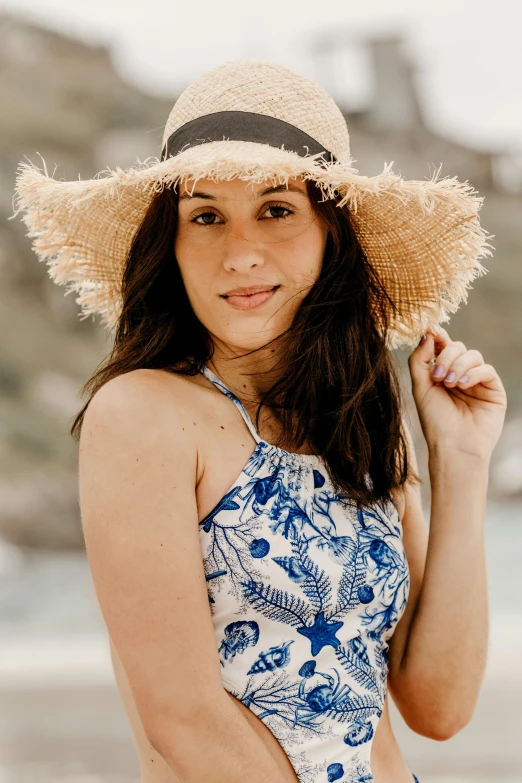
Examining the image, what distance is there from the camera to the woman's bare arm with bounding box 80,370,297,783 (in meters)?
1.36

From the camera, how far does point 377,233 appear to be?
6.38 ft

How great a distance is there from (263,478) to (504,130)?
31676 mm

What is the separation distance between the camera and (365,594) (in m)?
1.61

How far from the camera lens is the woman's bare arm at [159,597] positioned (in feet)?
4.47

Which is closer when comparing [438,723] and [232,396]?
[232,396]

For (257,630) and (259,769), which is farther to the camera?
(257,630)

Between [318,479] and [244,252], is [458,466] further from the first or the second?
[244,252]

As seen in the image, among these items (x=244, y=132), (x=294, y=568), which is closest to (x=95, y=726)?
(x=294, y=568)

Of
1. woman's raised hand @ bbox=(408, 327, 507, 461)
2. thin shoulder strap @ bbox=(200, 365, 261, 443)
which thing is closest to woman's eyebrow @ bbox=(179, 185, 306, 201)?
thin shoulder strap @ bbox=(200, 365, 261, 443)

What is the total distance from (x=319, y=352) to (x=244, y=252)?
29cm

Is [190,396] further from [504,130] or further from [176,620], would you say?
[504,130]

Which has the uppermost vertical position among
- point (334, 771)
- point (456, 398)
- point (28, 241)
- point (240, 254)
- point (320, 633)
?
point (28, 241)

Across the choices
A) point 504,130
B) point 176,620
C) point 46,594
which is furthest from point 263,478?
point 504,130

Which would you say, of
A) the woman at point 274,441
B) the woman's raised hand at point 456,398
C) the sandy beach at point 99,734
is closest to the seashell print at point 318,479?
the woman at point 274,441
